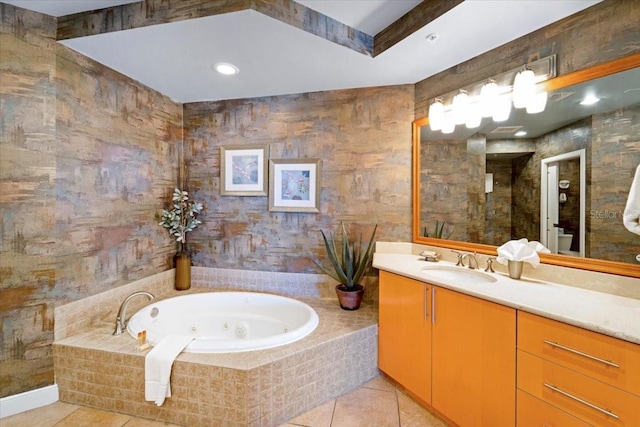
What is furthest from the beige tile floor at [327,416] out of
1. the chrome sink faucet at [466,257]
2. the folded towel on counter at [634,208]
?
the folded towel on counter at [634,208]

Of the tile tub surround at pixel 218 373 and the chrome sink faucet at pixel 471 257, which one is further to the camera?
the chrome sink faucet at pixel 471 257

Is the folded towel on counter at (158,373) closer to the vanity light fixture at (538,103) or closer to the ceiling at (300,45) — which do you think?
the ceiling at (300,45)

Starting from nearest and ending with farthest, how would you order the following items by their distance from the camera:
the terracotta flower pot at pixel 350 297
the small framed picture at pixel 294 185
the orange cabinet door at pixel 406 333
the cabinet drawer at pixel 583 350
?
the cabinet drawer at pixel 583 350 < the orange cabinet door at pixel 406 333 < the terracotta flower pot at pixel 350 297 < the small framed picture at pixel 294 185

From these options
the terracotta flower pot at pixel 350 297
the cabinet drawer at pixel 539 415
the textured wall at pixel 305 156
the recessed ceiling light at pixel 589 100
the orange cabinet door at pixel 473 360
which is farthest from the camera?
the textured wall at pixel 305 156

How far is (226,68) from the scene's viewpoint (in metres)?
2.11

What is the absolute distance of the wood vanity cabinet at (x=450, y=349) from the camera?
1.29 metres

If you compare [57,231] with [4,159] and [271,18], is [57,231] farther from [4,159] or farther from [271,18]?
[271,18]

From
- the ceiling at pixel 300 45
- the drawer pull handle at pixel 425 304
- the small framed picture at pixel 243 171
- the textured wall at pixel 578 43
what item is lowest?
the drawer pull handle at pixel 425 304

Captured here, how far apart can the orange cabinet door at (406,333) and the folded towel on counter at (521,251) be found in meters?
0.50

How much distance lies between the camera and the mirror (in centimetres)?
137

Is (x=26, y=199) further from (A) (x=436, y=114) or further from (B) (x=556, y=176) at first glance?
(B) (x=556, y=176)

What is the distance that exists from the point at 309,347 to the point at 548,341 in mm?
1223

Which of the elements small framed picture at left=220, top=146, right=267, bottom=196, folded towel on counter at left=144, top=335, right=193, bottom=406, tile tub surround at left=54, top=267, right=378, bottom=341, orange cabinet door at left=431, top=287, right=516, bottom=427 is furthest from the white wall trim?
orange cabinet door at left=431, top=287, right=516, bottom=427

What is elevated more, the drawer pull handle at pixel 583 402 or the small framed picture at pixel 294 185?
the small framed picture at pixel 294 185
